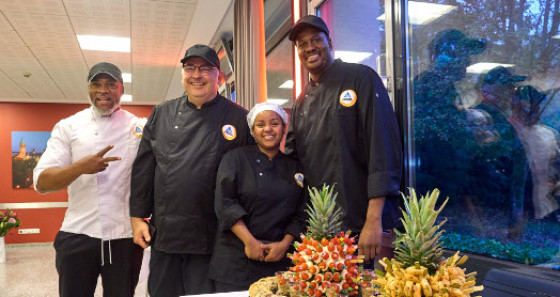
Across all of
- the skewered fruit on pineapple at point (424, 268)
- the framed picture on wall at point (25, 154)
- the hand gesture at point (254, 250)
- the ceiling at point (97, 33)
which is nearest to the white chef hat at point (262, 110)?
the hand gesture at point (254, 250)

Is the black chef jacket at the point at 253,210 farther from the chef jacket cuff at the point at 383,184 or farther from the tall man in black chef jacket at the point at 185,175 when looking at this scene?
the chef jacket cuff at the point at 383,184

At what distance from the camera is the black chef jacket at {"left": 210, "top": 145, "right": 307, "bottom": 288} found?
186 cm

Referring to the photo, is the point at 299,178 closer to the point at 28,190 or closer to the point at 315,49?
the point at 315,49

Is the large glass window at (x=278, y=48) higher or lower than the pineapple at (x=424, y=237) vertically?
higher

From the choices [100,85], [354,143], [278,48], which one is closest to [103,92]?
[100,85]

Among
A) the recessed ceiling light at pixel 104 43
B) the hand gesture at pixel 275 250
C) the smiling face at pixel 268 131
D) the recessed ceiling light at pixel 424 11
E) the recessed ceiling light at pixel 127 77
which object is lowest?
the hand gesture at pixel 275 250

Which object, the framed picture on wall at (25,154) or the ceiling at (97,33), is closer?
the ceiling at (97,33)

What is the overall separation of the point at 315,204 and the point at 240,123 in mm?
943

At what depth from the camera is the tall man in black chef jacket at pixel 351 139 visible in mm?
1688

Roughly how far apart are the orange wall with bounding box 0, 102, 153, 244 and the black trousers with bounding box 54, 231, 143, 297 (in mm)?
9230

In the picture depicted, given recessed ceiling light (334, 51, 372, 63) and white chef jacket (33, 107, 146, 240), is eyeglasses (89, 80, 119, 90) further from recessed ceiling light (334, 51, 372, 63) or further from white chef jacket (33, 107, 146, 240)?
recessed ceiling light (334, 51, 372, 63)

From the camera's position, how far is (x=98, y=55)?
6840 mm

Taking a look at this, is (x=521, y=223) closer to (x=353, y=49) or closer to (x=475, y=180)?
(x=475, y=180)

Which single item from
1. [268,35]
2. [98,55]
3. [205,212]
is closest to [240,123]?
[205,212]
